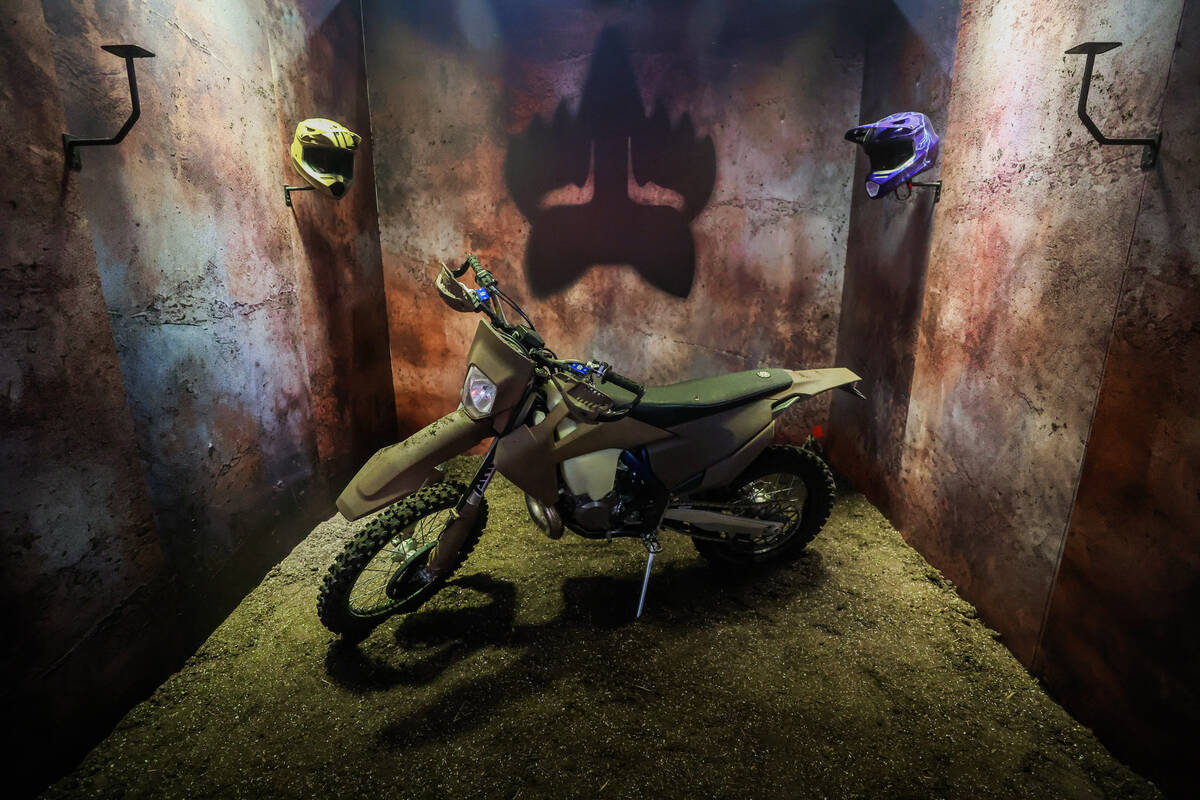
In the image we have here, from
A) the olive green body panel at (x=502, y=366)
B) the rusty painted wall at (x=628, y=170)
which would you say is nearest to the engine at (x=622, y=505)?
the olive green body panel at (x=502, y=366)

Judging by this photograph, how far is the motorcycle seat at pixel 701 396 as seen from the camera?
2561 millimetres

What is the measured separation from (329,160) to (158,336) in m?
1.28

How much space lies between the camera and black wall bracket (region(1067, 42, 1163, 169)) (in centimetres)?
174

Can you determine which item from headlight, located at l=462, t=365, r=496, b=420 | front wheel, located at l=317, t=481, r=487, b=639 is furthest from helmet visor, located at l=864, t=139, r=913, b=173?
front wheel, located at l=317, t=481, r=487, b=639

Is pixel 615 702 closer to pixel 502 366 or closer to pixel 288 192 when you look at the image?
pixel 502 366

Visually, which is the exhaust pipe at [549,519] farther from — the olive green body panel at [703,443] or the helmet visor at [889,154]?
the helmet visor at [889,154]

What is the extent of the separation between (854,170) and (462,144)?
2670 millimetres

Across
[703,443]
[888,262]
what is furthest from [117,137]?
[888,262]

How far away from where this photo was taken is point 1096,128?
1.88 m

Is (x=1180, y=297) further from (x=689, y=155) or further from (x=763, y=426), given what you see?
(x=689, y=155)

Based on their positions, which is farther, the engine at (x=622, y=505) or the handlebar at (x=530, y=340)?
the engine at (x=622, y=505)

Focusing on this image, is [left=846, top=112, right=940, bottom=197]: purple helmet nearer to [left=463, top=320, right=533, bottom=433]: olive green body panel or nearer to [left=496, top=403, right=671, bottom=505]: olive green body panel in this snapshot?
[left=496, top=403, right=671, bottom=505]: olive green body panel

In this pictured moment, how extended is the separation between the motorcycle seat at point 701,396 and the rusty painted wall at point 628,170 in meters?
1.39

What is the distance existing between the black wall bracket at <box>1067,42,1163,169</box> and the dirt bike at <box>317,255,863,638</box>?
133 cm
